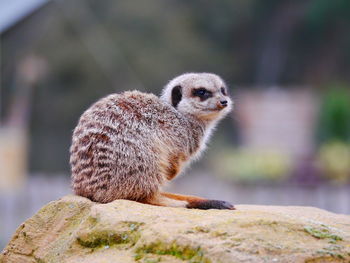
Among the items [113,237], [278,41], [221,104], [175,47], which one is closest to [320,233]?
[113,237]

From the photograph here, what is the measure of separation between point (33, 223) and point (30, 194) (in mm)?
7638

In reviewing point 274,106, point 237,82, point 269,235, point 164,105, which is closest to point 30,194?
point 164,105

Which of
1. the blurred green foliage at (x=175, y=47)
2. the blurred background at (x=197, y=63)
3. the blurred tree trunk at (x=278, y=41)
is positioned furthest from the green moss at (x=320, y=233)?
the blurred tree trunk at (x=278, y=41)

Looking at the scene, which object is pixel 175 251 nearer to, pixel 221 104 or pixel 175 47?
pixel 221 104

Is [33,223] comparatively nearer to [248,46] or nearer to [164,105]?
[164,105]

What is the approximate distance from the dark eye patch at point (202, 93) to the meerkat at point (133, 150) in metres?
0.19

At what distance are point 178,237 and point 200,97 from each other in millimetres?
1618

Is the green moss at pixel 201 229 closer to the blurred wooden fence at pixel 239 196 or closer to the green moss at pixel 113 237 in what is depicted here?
the green moss at pixel 113 237

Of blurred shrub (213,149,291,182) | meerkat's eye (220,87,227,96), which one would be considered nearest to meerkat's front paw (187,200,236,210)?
meerkat's eye (220,87,227,96)

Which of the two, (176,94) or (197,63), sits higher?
(197,63)

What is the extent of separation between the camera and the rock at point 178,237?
3217 mm

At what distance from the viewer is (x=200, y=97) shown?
471 cm

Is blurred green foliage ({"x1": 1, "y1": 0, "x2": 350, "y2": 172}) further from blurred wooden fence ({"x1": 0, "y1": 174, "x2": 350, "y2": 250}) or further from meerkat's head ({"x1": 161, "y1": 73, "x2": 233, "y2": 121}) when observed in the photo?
meerkat's head ({"x1": 161, "y1": 73, "x2": 233, "y2": 121})

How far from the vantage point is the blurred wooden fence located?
10.3 metres
